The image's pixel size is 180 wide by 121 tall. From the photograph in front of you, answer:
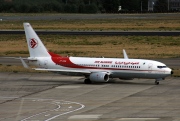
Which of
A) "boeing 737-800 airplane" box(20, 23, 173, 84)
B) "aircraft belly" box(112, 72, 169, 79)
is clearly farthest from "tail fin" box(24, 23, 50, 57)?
"aircraft belly" box(112, 72, 169, 79)

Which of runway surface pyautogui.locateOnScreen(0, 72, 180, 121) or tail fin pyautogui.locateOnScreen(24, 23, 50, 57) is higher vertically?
tail fin pyautogui.locateOnScreen(24, 23, 50, 57)

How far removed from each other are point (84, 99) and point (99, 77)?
10049 millimetres

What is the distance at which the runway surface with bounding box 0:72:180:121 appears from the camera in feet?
152

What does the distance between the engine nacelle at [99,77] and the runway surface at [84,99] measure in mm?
702

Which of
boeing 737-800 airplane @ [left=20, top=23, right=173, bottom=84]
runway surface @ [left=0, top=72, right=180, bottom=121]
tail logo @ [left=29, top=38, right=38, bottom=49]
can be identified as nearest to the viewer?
runway surface @ [left=0, top=72, right=180, bottom=121]

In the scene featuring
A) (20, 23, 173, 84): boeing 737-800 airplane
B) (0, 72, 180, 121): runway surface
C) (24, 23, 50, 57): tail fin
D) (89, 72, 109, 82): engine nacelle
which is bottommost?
(0, 72, 180, 121): runway surface

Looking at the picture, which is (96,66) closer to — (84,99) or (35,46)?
(35,46)

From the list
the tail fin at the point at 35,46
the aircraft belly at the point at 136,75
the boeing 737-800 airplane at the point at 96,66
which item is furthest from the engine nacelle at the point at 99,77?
the tail fin at the point at 35,46

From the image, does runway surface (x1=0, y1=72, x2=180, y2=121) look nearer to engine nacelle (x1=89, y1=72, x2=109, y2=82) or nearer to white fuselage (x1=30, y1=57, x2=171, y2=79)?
engine nacelle (x1=89, y1=72, x2=109, y2=82)

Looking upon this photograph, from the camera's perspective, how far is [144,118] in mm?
44844

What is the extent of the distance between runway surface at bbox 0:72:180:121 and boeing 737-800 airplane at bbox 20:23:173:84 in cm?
110

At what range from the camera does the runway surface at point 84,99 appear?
46438 millimetres

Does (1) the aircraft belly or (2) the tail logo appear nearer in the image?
(1) the aircraft belly

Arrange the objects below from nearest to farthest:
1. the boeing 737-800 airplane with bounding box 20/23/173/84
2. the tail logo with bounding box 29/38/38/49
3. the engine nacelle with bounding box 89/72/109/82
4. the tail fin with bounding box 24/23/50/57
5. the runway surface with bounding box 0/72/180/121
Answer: the runway surface with bounding box 0/72/180/121, the boeing 737-800 airplane with bounding box 20/23/173/84, the engine nacelle with bounding box 89/72/109/82, the tail fin with bounding box 24/23/50/57, the tail logo with bounding box 29/38/38/49
